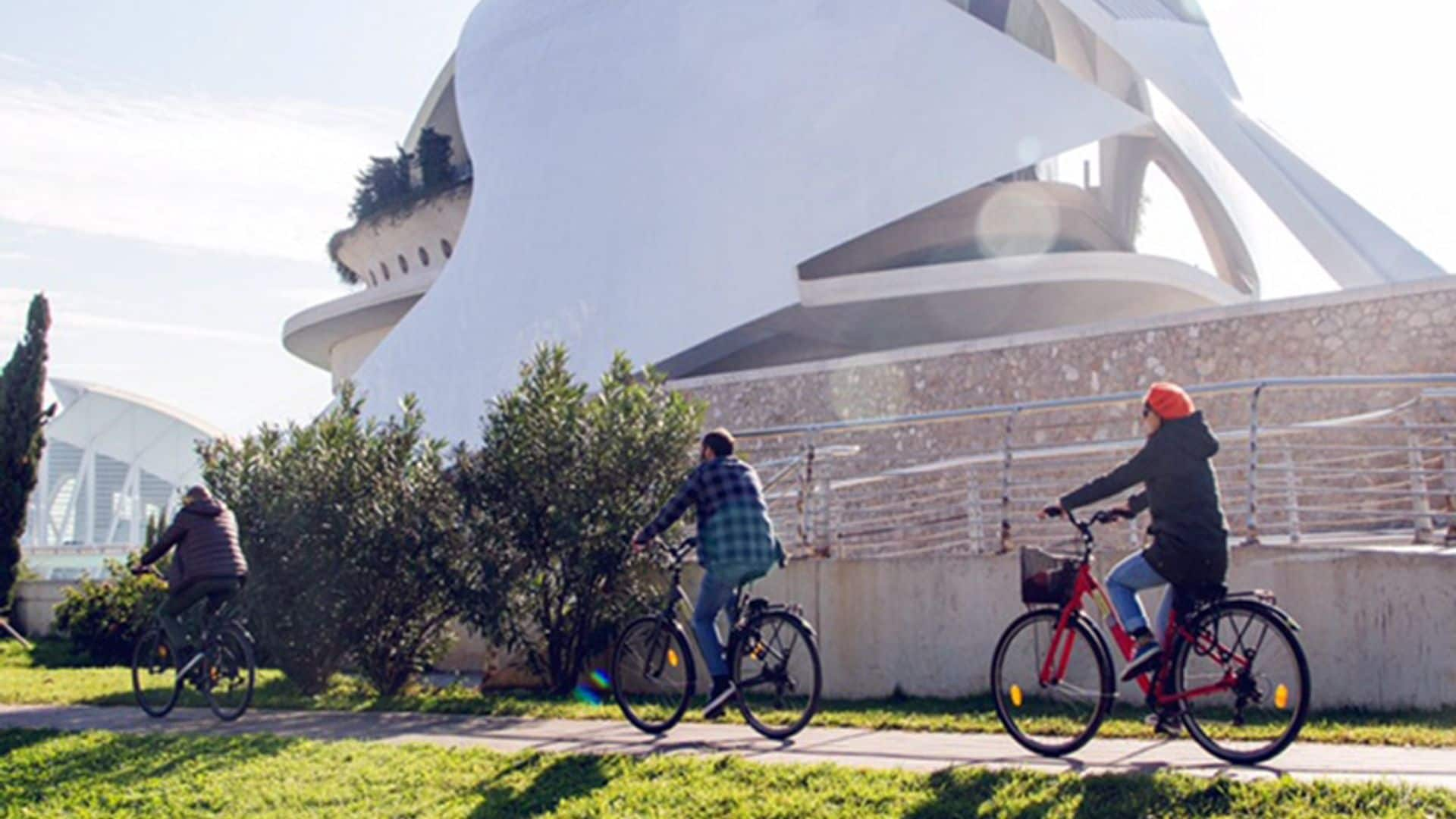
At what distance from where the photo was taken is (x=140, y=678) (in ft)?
28.9

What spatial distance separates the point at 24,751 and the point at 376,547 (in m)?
2.46

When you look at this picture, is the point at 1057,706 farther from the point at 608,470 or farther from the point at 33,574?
the point at 33,574

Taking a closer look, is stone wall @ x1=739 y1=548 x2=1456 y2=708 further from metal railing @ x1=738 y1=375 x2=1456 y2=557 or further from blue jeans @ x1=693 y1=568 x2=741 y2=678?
blue jeans @ x1=693 y1=568 x2=741 y2=678

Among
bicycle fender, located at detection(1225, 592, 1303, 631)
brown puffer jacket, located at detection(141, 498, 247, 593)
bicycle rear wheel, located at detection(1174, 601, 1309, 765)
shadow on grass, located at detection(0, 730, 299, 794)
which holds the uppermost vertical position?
brown puffer jacket, located at detection(141, 498, 247, 593)

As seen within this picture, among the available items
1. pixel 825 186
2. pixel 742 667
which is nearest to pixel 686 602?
pixel 742 667

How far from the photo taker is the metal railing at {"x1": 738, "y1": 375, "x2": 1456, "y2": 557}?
7.30 metres

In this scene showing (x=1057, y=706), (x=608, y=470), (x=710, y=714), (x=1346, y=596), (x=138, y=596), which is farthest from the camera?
(x=138, y=596)

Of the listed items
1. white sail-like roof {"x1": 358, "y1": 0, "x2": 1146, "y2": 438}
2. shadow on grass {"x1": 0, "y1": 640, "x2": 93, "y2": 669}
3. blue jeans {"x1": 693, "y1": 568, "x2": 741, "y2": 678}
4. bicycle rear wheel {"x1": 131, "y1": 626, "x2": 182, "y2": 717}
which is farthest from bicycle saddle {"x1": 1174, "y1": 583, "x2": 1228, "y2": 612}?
white sail-like roof {"x1": 358, "y1": 0, "x2": 1146, "y2": 438}

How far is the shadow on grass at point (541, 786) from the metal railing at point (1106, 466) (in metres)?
3.18

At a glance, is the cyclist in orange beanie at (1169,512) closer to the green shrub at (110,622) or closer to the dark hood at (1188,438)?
the dark hood at (1188,438)

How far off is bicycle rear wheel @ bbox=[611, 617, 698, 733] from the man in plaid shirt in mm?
137

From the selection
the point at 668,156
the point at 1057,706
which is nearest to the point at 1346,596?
the point at 1057,706

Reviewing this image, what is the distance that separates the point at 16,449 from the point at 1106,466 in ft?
43.8

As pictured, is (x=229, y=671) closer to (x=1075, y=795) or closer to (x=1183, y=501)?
(x=1075, y=795)
